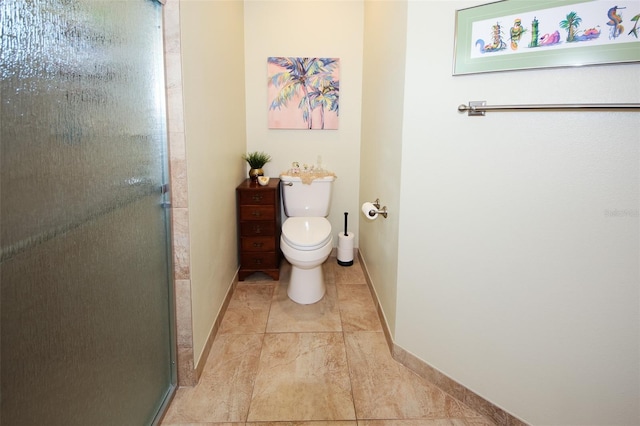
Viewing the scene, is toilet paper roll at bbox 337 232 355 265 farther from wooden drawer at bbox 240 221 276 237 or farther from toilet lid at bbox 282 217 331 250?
wooden drawer at bbox 240 221 276 237

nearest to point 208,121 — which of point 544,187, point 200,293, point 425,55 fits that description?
point 200,293

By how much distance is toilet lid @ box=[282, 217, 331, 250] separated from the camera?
249 cm

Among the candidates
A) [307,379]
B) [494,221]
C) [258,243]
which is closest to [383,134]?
[494,221]

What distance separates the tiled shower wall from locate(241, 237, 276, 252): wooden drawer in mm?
1291

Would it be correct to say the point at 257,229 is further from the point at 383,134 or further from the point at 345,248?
the point at 383,134

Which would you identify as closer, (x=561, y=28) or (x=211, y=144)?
(x=561, y=28)

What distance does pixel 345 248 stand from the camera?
3342 mm

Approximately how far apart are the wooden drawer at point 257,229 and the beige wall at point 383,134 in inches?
30.3

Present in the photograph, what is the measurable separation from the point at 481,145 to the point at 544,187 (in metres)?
0.29

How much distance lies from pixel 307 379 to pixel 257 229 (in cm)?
140

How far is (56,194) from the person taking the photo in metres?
0.90

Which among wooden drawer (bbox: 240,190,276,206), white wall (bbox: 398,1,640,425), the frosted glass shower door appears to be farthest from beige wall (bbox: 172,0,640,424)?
wooden drawer (bbox: 240,190,276,206)

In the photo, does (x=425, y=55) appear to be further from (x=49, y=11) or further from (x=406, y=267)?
(x=49, y=11)

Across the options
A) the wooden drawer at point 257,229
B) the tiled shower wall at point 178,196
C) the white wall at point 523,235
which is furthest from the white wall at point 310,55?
the tiled shower wall at point 178,196
